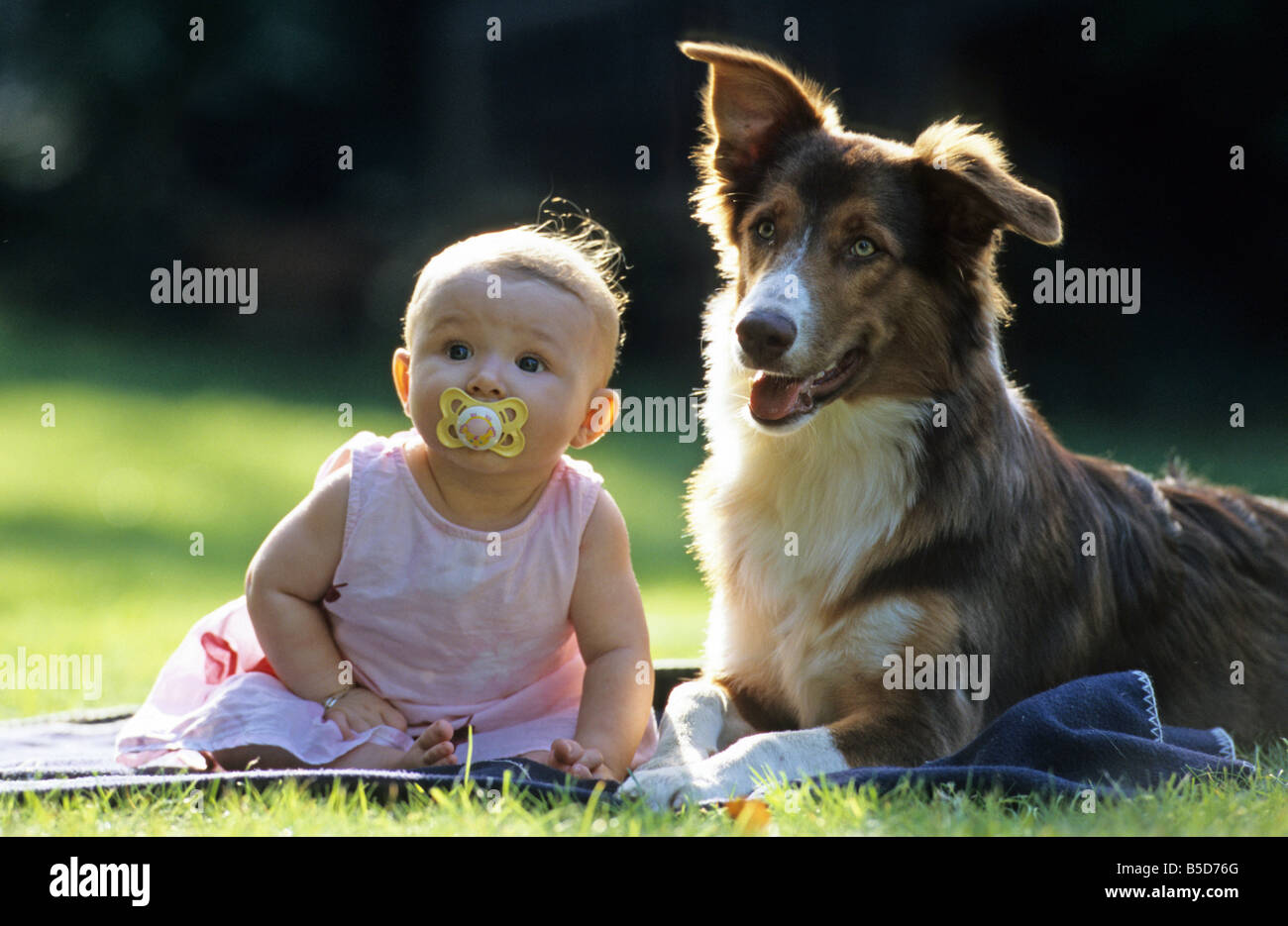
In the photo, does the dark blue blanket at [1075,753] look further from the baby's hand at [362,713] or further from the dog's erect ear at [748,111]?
the dog's erect ear at [748,111]

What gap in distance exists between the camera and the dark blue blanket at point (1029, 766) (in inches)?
111

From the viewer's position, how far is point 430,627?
3361mm

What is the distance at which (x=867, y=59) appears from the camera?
854 centimetres

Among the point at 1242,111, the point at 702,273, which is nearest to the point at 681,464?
the point at 702,273

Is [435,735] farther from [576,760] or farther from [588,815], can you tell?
[588,815]

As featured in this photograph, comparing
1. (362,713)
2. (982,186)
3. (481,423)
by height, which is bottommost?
(362,713)

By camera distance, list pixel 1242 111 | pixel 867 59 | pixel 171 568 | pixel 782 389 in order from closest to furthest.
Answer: pixel 782 389, pixel 171 568, pixel 867 59, pixel 1242 111

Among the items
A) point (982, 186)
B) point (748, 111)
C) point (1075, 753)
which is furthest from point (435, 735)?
point (748, 111)

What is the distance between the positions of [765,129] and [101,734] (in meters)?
2.56

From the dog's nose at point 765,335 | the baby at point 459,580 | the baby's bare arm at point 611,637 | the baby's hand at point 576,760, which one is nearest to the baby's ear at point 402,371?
the baby at point 459,580

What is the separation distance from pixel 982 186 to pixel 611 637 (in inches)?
56.8

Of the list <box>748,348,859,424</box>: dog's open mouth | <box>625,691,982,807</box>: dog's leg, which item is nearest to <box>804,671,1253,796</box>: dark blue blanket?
<box>625,691,982,807</box>: dog's leg

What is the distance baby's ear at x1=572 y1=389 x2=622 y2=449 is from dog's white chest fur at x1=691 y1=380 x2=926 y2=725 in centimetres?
45

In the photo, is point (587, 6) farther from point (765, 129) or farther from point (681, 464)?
point (765, 129)
